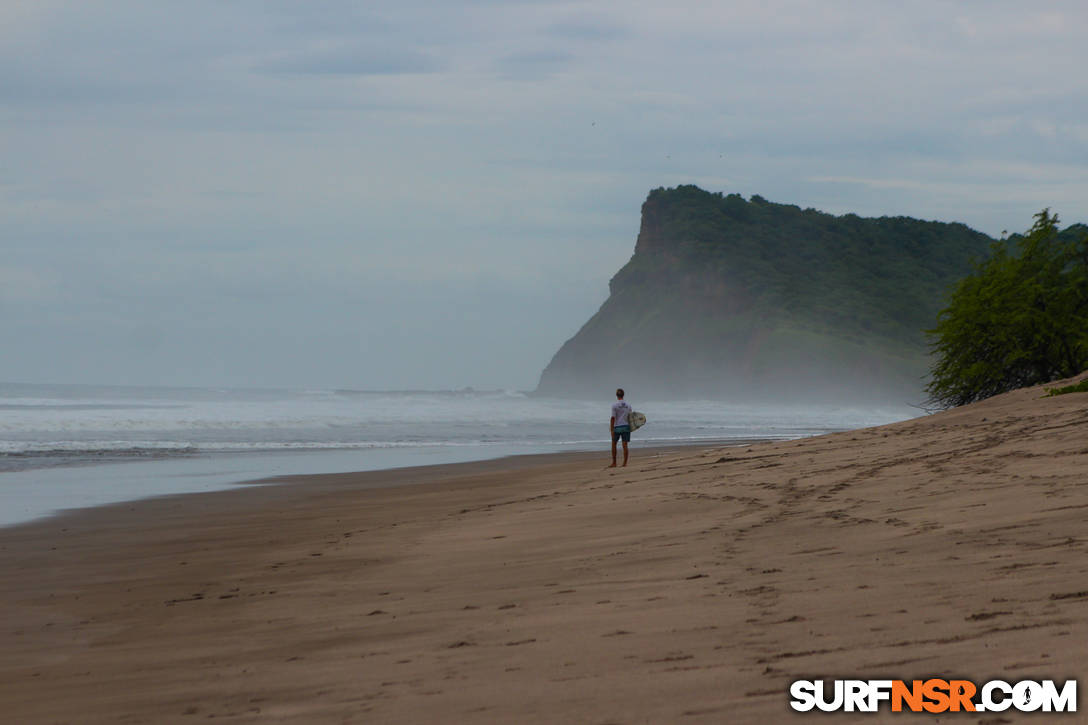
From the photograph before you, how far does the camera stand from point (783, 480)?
12.1 metres

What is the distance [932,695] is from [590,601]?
274 centimetres

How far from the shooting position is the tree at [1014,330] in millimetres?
25469

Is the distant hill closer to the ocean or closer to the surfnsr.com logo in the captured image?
the ocean

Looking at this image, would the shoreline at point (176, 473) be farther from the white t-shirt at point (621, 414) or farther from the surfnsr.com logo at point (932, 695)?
the surfnsr.com logo at point (932, 695)

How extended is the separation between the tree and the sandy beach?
13.4 m

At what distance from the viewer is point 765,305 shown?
119 m

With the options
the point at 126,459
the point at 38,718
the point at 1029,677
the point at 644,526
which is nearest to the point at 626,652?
the point at 1029,677

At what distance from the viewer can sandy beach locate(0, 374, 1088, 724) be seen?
14.5ft

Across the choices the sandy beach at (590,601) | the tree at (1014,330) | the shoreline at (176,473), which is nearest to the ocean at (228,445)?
the shoreline at (176,473)

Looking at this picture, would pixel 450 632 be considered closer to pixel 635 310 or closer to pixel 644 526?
pixel 644 526

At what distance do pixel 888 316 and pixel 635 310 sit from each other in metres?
29.4

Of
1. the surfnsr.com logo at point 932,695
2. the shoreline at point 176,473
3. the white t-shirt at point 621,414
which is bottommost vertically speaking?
the shoreline at point 176,473

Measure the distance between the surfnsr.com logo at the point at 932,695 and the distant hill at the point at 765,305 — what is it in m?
99.1

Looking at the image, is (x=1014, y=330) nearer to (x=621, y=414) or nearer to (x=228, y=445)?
(x=621, y=414)
